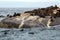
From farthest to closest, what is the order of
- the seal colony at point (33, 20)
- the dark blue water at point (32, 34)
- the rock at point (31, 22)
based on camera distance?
the seal colony at point (33, 20), the rock at point (31, 22), the dark blue water at point (32, 34)

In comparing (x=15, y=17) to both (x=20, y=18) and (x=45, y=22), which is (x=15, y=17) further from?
(x=45, y=22)

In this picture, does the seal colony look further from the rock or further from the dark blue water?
the dark blue water

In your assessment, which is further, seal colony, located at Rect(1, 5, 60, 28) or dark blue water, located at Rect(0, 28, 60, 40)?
seal colony, located at Rect(1, 5, 60, 28)

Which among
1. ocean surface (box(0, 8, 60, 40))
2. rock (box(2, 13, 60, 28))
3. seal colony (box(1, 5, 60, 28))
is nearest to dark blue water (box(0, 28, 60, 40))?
ocean surface (box(0, 8, 60, 40))

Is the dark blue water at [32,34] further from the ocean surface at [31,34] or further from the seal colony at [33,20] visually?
the seal colony at [33,20]

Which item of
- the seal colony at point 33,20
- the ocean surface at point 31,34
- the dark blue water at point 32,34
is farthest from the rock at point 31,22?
the dark blue water at point 32,34

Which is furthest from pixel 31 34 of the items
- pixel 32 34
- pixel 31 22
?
pixel 31 22

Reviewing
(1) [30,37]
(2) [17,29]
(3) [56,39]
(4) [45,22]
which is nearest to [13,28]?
(2) [17,29]

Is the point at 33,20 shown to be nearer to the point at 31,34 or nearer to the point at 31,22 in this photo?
the point at 31,22

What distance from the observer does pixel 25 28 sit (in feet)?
160

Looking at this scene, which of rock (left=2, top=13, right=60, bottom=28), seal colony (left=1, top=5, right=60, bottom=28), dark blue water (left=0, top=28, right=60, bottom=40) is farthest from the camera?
seal colony (left=1, top=5, right=60, bottom=28)

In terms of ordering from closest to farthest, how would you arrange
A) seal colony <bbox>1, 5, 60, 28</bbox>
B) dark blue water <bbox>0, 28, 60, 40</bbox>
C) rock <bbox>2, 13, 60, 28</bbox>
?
dark blue water <bbox>0, 28, 60, 40</bbox> → rock <bbox>2, 13, 60, 28</bbox> → seal colony <bbox>1, 5, 60, 28</bbox>

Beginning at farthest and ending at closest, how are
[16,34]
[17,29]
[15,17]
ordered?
[15,17] < [17,29] < [16,34]

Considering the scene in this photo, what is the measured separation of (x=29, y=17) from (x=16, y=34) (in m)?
7.66
